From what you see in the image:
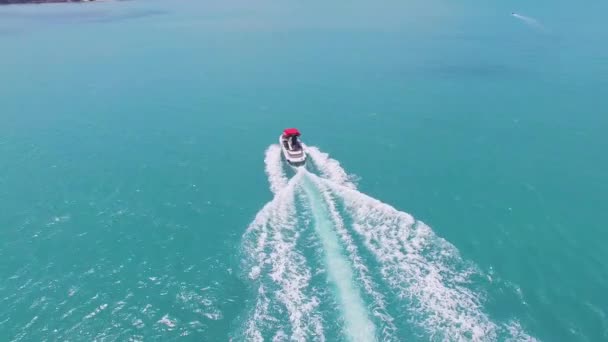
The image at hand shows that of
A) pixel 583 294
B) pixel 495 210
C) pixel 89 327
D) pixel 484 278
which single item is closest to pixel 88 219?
pixel 89 327

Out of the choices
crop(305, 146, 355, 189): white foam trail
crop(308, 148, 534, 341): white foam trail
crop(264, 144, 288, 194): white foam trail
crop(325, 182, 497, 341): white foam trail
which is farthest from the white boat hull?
crop(325, 182, 497, 341): white foam trail

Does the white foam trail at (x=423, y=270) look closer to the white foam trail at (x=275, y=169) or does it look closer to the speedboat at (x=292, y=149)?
the white foam trail at (x=275, y=169)

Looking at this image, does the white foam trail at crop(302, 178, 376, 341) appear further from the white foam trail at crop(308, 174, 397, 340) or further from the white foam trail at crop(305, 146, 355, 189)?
the white foam trail at crop(305, 146, 355, 189)

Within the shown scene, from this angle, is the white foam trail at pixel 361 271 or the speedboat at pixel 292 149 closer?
the white foam trail at pixel 361 271

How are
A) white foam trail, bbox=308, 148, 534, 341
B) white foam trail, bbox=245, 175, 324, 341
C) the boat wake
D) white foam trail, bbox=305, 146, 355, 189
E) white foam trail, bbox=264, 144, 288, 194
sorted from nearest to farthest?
the boat wake < white foam trail, bbox=308, 148, 534, 341 < white foam trail, bbox=245, 175, 324, 341 < white foam trail, bbox=264, 144, 288, 194 < white foam trail, bbox=305, 146, 355, 189

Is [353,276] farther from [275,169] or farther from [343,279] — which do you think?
[275,169]

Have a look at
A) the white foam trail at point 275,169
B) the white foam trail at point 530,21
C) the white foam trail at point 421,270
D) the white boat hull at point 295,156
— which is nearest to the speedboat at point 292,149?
the white boat hull at point 295,156
